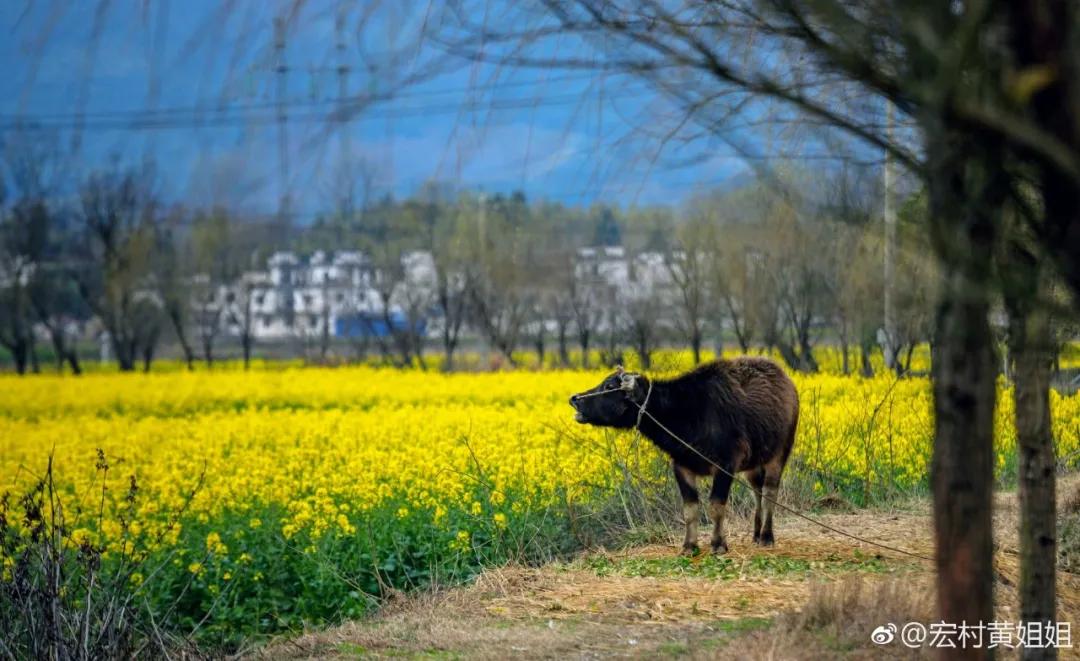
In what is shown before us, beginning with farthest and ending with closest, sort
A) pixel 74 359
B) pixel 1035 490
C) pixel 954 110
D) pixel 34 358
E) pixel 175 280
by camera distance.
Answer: pixel 74 359, pixel 175 280, pixel 34 358, pixel 1035 490, pixel 954 110

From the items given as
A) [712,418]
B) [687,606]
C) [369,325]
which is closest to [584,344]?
[369,325]

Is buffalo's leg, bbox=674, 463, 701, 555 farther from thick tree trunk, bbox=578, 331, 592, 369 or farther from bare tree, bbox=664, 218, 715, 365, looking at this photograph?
thick tree trunk, bbox=578, 331, 592, 369

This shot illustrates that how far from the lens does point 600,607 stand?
682 centimetres

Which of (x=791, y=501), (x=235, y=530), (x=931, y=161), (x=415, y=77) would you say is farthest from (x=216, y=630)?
(x=931, y=161)

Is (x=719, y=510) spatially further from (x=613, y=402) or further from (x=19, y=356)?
(x=19, y=356)

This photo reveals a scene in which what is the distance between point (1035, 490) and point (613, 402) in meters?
4.27

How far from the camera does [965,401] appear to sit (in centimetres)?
238

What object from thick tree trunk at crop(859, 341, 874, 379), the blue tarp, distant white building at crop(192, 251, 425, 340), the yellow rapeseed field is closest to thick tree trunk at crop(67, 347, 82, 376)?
distant white building at crop(192, 251, 425, 340)

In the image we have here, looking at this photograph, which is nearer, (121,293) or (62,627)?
(62,627)

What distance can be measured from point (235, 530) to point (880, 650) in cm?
539

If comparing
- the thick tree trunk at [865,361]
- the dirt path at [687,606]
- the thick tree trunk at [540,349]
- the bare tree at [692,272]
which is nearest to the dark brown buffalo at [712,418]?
the dirt path at [687,606]

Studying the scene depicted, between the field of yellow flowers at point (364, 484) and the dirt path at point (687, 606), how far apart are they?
2.74ft

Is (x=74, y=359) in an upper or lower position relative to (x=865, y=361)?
lower

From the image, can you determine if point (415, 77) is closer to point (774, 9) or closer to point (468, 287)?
point (774, 9)
